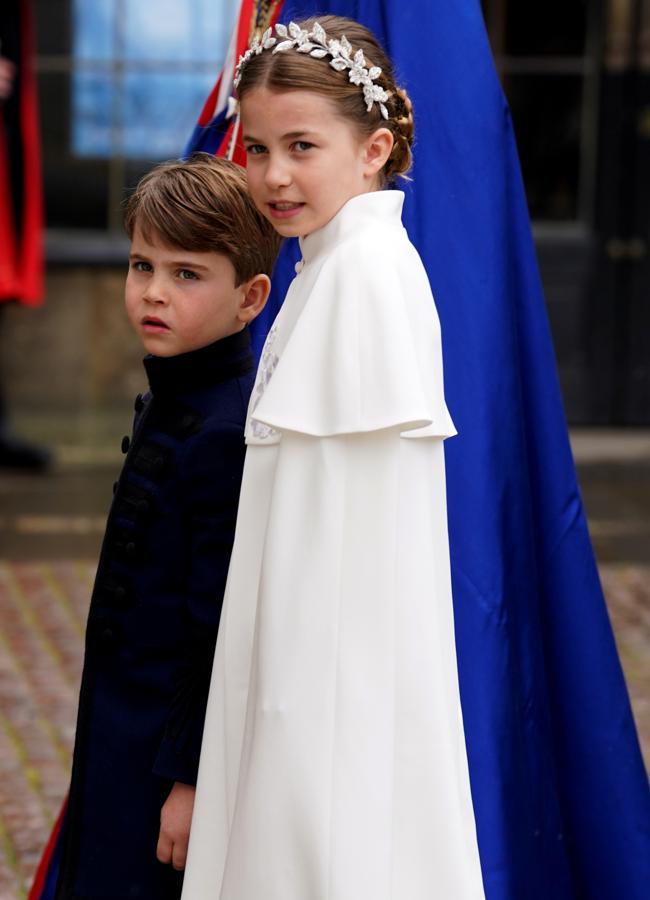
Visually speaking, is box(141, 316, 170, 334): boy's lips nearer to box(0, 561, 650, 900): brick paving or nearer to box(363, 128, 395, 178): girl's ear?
box(363, 128, 395, 178): girl's ear

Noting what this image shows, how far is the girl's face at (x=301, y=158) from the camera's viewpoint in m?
2.09

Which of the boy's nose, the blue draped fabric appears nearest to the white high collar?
the boy's nose

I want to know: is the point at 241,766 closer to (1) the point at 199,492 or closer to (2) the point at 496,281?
(1) the point at 199,492

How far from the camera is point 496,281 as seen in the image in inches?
105

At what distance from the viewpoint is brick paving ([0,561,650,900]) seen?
156 inches

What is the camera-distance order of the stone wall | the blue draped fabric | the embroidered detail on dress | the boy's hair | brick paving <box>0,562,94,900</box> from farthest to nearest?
the stone wall < brick paving <box>0,562,94,900</box> < the blue draped fabric < the boy's hair < the embroidered detail on dress

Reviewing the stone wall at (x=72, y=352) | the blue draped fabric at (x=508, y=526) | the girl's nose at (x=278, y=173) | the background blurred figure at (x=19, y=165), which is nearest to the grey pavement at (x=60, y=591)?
the stone wall at (x=72, y=352)

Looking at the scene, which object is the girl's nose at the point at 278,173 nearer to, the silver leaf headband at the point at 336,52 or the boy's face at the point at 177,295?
the silver leaf headband at the point at 336,52

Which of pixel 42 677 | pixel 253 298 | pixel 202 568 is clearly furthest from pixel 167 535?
pixel 42 677

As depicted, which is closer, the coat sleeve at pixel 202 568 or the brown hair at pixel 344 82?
the brown hair at pixel 344 82

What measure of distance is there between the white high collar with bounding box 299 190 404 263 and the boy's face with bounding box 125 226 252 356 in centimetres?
20

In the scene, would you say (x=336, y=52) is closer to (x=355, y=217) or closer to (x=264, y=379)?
(x=355, y=217)

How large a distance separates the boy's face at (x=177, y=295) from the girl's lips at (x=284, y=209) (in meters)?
0.19

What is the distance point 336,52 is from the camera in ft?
6.97
